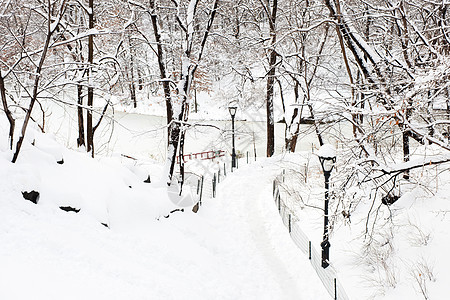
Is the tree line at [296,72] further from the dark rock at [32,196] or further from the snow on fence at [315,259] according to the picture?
the snow on fence at [315,259]

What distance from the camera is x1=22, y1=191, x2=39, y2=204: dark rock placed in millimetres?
6781

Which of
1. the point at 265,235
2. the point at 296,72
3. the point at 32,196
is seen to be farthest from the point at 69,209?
the point at 296,72

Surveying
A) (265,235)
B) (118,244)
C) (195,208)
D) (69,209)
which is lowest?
(265,235)

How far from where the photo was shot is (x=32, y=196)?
6.89m

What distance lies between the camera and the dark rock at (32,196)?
6.78 metres

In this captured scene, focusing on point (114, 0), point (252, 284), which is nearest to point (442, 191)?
point (252, 284)

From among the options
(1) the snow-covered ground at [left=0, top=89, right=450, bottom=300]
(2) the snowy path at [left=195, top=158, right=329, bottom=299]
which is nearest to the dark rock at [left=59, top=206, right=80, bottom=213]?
(1) the snow-covered ground at [left=0, top=89, right=450, bottom=300]

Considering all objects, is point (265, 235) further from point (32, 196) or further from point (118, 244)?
point (32, 196)

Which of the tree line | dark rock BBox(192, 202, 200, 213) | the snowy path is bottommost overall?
the snowy path

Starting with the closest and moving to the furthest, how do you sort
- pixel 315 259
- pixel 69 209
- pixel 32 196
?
1. pixel 32 196
2. pixel 69 209
3. pixel 315 259

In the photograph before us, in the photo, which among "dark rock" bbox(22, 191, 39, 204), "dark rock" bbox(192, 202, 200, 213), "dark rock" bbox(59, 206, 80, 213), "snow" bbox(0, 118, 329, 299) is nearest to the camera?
"snow" bbox(0, 118, 329, 299)

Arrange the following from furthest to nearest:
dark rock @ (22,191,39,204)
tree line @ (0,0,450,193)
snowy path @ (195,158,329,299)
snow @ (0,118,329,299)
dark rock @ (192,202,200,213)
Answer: dark rock @ (192,202,200,213)
snowy path @ (195,158,329,299)
dark rock @ (22,191,39,204)
tree line @ (0,0,450,193)
snow @ (0,118,329,299)

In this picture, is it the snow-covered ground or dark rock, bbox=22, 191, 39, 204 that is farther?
dark rock, bbox=22, 191, 39, 204

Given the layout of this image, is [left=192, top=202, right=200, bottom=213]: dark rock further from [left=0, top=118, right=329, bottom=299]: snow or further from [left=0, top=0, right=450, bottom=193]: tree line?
[left=0, top=0, right=450, bottom=193]: tree line
